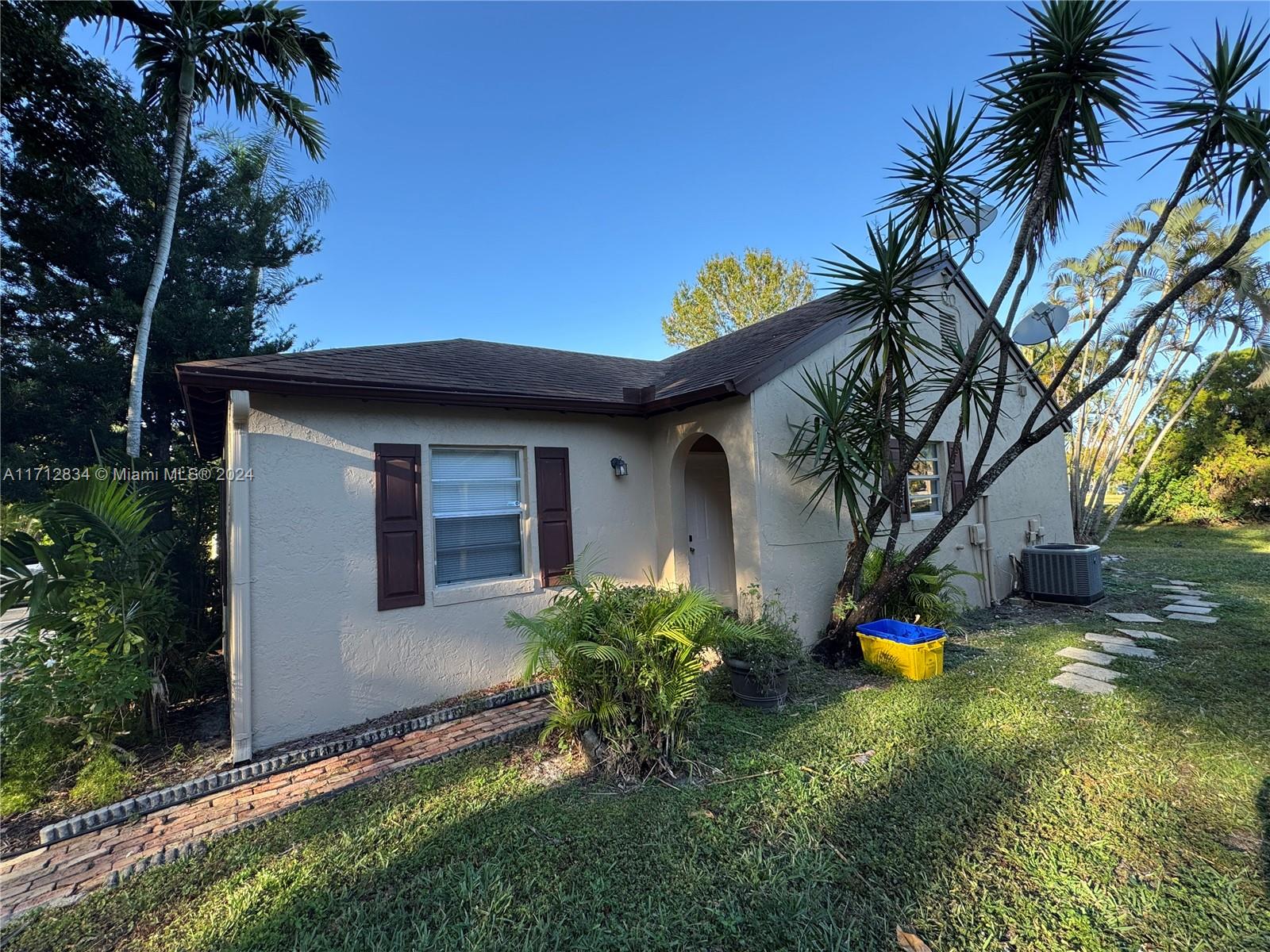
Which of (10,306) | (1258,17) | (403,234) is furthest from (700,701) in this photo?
(10,306)

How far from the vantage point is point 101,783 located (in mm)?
3969

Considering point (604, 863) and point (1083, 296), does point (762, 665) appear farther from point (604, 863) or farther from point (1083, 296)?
point (1083, 296)

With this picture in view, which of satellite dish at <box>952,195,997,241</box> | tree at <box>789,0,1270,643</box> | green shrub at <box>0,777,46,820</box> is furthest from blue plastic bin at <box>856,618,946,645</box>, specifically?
green shrub at <box>0,777,46,820</box>

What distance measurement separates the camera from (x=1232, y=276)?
1016cm

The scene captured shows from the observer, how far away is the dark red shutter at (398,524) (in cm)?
523

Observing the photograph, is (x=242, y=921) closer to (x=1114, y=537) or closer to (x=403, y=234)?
(x=403, y=234)

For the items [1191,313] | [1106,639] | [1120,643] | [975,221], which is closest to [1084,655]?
[1120,643]

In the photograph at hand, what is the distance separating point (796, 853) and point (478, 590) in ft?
13.1

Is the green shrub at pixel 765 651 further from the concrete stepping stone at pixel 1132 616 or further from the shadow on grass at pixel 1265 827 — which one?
the concrete stepping stone at pixel 1132 616

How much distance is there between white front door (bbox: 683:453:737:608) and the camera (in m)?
8.02

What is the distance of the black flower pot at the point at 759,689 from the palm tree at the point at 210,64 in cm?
887

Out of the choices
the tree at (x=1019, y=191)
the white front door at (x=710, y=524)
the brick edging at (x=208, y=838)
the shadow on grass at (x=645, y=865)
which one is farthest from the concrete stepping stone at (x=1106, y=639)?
the brick edging at (x=208, y=838)

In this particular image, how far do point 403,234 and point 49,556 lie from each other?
9.30 metres

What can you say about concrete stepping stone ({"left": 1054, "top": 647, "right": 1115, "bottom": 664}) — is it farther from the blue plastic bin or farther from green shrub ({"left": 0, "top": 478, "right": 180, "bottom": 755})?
green shrub ({"left": 0, "top": 478, "right": 180, "bottom": 755})
